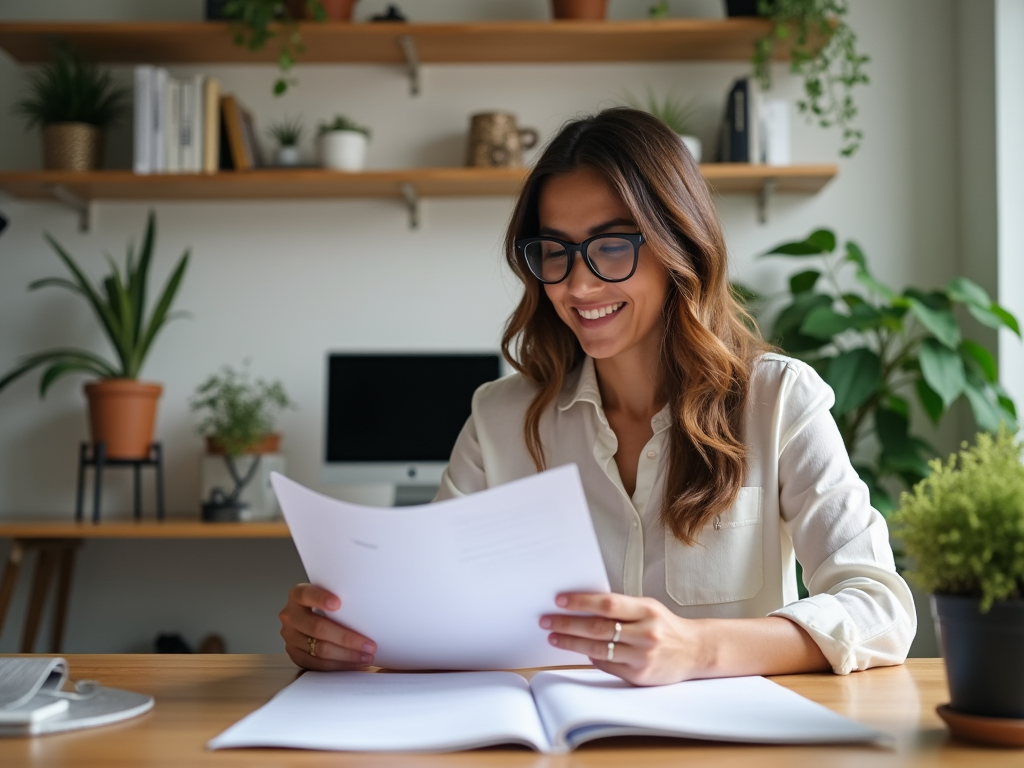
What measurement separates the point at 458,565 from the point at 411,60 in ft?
8.24

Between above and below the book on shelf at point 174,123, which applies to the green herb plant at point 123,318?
below

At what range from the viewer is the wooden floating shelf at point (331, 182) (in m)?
2.84

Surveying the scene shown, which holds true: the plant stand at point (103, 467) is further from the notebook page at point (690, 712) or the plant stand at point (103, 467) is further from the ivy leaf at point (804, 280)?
the notebook page at point (690, 712)

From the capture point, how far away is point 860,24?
3.07 m

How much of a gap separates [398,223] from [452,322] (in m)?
0.36

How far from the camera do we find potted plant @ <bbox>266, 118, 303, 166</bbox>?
9.84ft

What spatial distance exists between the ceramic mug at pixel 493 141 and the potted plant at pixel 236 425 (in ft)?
3.07

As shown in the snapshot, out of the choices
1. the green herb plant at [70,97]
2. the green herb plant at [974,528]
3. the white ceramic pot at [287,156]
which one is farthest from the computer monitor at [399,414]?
the green herb plant at [974,528]

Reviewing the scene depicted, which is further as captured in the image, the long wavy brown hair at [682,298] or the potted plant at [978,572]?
the long wavy brown hair at [682,298]

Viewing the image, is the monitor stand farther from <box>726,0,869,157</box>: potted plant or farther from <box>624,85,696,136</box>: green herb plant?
<box>726,0,869,157</box>: potted plant

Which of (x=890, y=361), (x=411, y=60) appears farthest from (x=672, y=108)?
(x=890, y=361)

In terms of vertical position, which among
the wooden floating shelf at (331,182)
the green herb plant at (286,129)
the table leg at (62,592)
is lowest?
the table leg at (62,592)

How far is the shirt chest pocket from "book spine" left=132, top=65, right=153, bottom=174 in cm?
222

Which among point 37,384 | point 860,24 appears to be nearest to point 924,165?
point 860,24
